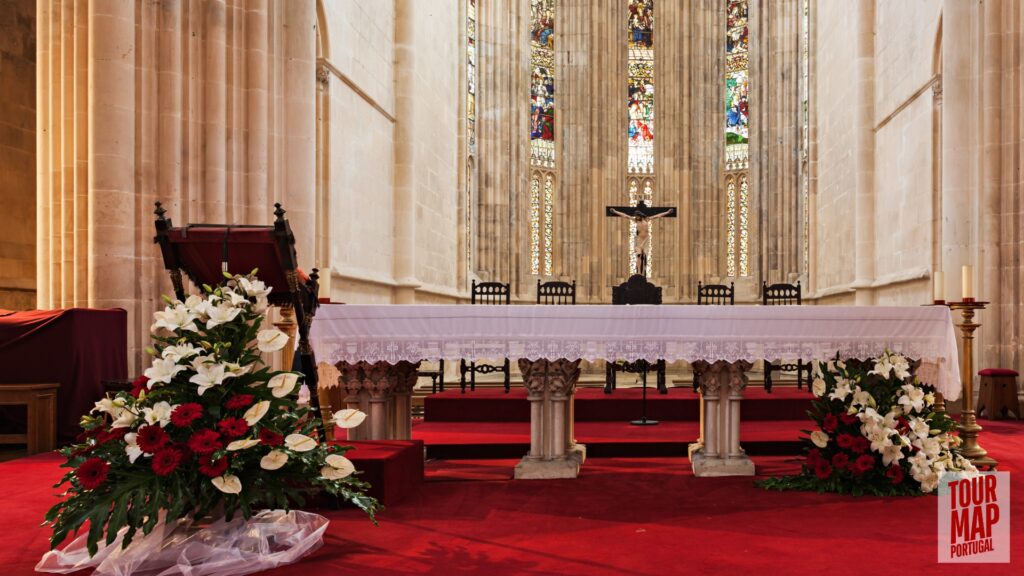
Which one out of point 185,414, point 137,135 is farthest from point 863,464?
point 137,135

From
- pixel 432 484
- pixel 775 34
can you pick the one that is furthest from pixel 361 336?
pixel 775 34

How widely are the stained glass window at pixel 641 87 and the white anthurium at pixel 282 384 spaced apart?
676 inches

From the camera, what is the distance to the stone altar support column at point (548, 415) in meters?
6.16

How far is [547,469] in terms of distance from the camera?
6141mm

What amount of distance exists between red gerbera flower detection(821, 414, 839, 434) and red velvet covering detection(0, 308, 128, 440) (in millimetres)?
5941

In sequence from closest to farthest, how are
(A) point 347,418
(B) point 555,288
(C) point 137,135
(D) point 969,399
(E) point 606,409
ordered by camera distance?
(A) point 347,418, (D) point 969,399, (C) point 137,135, (E) point 606,409, (B) point 555,288

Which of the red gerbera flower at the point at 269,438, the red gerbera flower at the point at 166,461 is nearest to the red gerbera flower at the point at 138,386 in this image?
the red gerbera flower at the point at 166,461

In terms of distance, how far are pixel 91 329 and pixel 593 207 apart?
1391 cm

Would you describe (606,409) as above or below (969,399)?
below

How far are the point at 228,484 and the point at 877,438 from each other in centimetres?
403

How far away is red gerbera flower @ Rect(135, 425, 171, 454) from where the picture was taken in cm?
371

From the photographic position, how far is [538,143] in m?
19.7

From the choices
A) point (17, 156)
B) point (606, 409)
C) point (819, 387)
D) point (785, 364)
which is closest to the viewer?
point (819, 387)

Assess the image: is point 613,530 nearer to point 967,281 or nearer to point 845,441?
point 845,441
